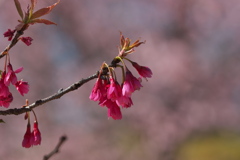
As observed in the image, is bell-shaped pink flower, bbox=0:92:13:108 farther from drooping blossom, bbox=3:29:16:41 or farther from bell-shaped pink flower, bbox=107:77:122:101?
bell-shaped pink flower, bbox=107:77:122:101

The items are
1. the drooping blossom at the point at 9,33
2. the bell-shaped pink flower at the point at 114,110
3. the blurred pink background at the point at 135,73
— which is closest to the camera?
the drooping blossom at the point at 9,33

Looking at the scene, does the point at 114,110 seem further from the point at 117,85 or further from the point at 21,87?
the point at 21,87

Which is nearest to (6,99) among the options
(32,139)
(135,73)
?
(32,139)

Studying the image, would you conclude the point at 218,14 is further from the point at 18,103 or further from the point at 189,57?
the point at 18,103

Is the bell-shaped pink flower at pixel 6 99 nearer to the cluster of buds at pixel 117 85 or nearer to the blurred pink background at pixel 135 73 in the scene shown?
the cluster of buds at pixel 117 85

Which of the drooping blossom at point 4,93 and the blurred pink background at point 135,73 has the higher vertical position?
the blurred pink background at point 135,73

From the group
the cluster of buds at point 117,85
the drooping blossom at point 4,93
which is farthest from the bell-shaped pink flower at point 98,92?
the drooping blossom at point 4,93
